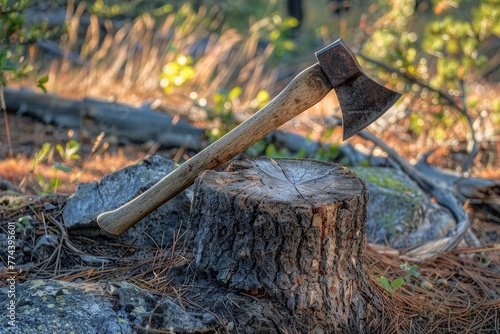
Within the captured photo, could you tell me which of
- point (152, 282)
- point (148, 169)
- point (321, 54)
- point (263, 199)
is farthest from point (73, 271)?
point (321, 54)

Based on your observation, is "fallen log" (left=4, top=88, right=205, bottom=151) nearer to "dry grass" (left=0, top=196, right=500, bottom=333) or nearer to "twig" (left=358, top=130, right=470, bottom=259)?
"twig" (left=358, top=130, right=470, bottom=259)

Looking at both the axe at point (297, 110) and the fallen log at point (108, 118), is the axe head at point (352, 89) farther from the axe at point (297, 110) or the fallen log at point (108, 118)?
the fallen log at point (108, 118)

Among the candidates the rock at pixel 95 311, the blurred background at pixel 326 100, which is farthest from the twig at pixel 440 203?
the rock at pixel 95 311

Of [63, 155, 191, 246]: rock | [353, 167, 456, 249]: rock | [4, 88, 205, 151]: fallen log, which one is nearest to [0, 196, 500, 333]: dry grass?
[63, 155, 191, 246]: rock

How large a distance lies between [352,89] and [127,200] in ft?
4.07

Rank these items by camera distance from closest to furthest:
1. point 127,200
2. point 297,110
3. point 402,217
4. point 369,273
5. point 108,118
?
point 297,110 → point 369,273 → point 127,200 → point 402,217 → point 108,118

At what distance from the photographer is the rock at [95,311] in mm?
2031

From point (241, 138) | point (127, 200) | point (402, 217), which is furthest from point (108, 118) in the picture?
point (241, 138)

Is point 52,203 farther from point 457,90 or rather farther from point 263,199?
point 457,90

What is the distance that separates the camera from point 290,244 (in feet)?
7.20

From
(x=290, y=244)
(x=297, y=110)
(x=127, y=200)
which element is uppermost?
(x=297, y=110)

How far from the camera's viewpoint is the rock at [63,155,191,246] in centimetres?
287

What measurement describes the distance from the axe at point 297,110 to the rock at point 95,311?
1.52ft

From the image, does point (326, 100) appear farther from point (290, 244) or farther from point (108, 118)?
point (290, 244)
